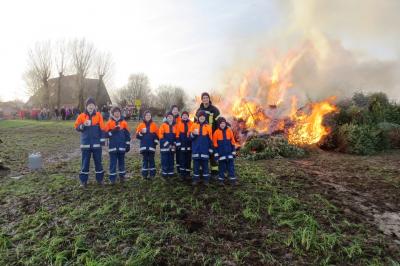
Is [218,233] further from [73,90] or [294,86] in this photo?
[73,90]

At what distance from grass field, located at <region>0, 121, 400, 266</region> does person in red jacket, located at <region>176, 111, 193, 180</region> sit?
61cm

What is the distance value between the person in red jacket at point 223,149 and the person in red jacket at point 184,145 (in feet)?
2.66

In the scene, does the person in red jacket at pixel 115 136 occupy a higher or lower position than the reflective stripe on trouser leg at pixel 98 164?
higher

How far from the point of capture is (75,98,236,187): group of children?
8.10 m

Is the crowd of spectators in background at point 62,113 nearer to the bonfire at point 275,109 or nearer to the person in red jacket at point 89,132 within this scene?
the bonfire at point 275,109

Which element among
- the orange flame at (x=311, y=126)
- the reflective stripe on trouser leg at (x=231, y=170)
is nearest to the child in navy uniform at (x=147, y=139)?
the reflective stripe on trouser leg at (x=231, y=170)

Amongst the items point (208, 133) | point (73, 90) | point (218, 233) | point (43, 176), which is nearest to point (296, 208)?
point (218, 233)

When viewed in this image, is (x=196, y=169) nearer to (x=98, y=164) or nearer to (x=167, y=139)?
(x=167, y=139)

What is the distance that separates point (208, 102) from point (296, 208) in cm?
354

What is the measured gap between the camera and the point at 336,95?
14578mm

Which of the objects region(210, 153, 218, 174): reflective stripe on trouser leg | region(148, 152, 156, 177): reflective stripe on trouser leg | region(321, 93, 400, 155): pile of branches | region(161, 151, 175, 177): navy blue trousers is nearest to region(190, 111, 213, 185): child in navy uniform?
region(210, 153, 218, 174): reflective stripe on trouser leg

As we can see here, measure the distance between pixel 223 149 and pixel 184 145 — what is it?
1122 millimetres

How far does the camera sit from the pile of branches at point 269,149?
11812 mm

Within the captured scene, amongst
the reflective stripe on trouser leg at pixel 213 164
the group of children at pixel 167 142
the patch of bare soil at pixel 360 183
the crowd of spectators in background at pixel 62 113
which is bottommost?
the patch of bare soil at pixel 360 183
